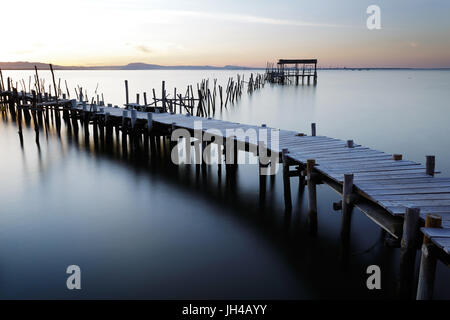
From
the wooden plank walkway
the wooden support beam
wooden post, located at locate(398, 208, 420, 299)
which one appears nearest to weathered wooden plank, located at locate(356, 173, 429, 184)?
the wooden plank walkway

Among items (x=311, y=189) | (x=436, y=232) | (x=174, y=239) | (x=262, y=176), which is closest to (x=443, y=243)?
(x=436, y=232)

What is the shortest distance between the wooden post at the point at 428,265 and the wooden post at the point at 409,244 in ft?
0.51

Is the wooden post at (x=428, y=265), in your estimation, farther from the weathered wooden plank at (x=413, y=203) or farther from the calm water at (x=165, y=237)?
the calm water at (x=165, y=237)

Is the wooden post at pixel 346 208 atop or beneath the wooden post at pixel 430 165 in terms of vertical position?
beneath

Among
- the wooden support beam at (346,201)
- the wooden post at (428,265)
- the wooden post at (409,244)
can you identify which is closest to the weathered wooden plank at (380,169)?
the wooden support beam at (346,201)

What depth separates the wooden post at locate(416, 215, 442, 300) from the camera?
419cm

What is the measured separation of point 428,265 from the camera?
421cm

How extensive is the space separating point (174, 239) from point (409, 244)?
4.87 m

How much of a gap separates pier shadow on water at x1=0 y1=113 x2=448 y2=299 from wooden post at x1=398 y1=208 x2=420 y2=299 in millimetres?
1038

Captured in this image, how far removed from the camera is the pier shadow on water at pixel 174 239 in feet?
19.6
